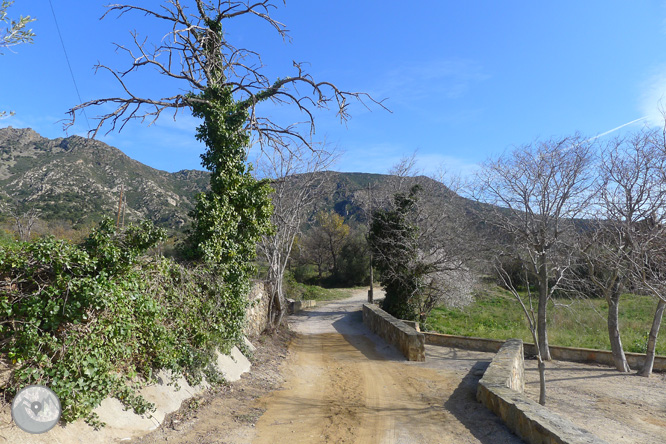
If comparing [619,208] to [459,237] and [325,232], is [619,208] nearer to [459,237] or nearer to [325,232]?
[459,237]

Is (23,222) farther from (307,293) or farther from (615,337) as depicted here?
(615,337)

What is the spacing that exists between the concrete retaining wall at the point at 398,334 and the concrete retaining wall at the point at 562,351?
156 centimetres

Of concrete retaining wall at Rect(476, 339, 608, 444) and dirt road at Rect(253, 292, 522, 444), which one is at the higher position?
concrete retaining wall at Rect(476, 339, 608, 444)

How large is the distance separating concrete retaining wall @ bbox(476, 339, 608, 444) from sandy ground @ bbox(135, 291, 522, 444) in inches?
7.4

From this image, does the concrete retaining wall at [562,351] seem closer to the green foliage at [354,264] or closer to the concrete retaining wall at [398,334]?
the concrete retaining wall at [398,334]

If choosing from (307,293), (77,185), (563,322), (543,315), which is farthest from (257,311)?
(77,185)

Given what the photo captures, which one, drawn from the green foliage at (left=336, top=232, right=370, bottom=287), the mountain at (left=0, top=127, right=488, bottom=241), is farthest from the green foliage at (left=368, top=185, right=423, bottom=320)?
the green foliage at (left=336, top=232, right=370, bottom=287)

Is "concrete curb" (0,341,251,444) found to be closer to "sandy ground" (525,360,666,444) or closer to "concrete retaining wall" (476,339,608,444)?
"concrete retaining wall" (476,339,608,444)

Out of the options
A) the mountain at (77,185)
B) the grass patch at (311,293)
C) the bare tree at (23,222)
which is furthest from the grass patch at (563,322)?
the mountain at (77,185)

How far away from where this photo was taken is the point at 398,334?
13219 mm

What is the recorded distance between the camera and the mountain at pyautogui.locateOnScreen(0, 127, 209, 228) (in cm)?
4019

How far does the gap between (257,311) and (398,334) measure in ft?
14.9

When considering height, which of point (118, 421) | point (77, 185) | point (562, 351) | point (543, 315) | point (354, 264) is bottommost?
point (562, 351)

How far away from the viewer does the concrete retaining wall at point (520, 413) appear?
487 cm
